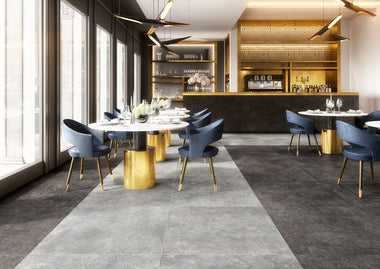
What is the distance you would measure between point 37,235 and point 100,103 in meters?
6.09

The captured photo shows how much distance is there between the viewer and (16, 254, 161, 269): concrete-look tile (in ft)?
7.23

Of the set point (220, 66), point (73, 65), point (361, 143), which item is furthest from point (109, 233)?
point (220, 66)

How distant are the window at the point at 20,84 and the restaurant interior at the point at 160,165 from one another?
2 cm

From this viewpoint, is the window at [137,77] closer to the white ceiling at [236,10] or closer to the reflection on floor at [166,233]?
the white ceiling at [236,10]

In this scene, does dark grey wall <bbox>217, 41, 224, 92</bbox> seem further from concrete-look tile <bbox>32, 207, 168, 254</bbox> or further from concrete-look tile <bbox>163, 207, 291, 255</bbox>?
concrete-look tile <bbox>32, 207, 168, 254</bbox>

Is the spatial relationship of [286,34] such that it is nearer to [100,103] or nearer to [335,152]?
[335,152]

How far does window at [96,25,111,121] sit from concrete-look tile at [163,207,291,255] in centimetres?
578

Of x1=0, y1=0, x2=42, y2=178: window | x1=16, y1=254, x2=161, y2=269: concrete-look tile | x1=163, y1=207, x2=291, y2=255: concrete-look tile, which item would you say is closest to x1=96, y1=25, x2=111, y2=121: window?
x1=0, y1=0, x2=42, y2=178: window

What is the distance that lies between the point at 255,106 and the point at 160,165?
5.32m

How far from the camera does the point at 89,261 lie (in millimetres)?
2264

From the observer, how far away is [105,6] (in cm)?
787

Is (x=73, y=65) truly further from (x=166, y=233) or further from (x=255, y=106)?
(x=255, y=106)

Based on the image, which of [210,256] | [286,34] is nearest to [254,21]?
[286,34]

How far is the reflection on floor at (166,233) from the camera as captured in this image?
2.28 metres
